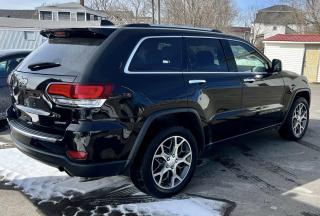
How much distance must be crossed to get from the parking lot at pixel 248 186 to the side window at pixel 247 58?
1.12 meters

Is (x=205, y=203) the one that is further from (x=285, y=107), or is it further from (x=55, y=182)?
(x=285, y=107)

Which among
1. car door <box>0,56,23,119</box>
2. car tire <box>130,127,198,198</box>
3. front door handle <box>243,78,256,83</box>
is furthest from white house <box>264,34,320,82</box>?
car tire <box>130,127,198,198</box>

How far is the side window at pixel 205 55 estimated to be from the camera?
14.5 ft

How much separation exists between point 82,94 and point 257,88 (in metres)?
2.89

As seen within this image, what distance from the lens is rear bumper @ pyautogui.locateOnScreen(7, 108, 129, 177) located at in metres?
3.43

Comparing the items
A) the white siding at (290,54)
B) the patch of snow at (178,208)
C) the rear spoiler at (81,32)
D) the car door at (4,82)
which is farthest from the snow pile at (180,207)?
the white siding at (290,54)

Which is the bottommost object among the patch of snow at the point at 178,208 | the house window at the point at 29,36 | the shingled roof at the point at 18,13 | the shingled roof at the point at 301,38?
the patch of snow at the point at 178,208

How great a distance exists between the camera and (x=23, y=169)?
4.99 m

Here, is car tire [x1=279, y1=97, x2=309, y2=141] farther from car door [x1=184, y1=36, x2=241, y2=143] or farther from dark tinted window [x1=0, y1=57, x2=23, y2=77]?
dark tinted window [x1=0, y1=57, x2=23, y2=77]

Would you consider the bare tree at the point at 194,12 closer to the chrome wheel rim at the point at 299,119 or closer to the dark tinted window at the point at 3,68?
the chrome wheel rim at the point at 299,119

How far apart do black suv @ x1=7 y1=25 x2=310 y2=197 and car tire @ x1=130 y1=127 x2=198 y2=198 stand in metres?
0.01

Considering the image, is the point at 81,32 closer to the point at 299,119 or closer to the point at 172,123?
the point at 172,123

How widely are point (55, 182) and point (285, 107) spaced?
375 cm

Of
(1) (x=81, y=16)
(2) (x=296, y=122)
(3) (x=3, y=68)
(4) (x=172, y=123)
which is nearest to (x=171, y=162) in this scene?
(4) (x=172, y=123)
